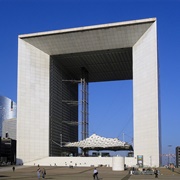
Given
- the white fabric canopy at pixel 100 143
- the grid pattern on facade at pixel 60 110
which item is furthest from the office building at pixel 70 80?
the white fabric canopy at pixel 100 143

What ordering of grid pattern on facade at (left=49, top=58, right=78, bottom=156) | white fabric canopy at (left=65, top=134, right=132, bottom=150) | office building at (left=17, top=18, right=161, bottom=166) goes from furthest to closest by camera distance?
white fabric canopy at (left=65, top=134, right=132, bottom=150) < grid pattern on facade at (left=49, top=58, right=78, bottom=156) < office building at (left=17, top=18, right=161, bottom=166)

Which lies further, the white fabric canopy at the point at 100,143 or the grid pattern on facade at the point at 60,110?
the white fabric canopy at the point at 100,143

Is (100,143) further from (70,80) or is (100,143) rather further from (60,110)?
(70,80)

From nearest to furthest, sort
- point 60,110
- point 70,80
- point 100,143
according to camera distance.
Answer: point 100,143, point 60,110, point 70,80

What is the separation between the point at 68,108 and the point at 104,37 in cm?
2787

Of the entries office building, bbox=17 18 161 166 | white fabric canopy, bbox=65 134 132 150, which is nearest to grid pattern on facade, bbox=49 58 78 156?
office building, bbox=17 18 161 166

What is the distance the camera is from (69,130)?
97.5 meters

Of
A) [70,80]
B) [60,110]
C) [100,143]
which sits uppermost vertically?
[70,80]

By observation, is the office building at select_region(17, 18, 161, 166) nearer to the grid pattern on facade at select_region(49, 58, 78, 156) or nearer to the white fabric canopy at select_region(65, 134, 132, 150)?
the grid pattern on facade at select_region(49, 58, 78, 156)

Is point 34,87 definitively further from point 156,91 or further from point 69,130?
point 156,91

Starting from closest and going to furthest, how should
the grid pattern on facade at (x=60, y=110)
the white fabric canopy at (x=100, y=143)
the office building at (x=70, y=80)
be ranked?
the office building at (x=70, y=80) < the grid pattern on facade at (x=60, y=110) < the white fabric canopy at (x=100, y=143)

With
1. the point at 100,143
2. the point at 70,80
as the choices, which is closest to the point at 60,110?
the point at 70,80

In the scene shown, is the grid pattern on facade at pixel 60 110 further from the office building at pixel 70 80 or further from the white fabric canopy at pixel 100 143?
the white fabric canopy at pixel 100 143

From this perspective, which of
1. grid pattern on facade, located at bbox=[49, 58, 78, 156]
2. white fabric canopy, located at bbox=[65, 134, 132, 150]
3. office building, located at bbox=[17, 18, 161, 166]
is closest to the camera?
office building, located at bbox=[17, 18, 161, 166]
